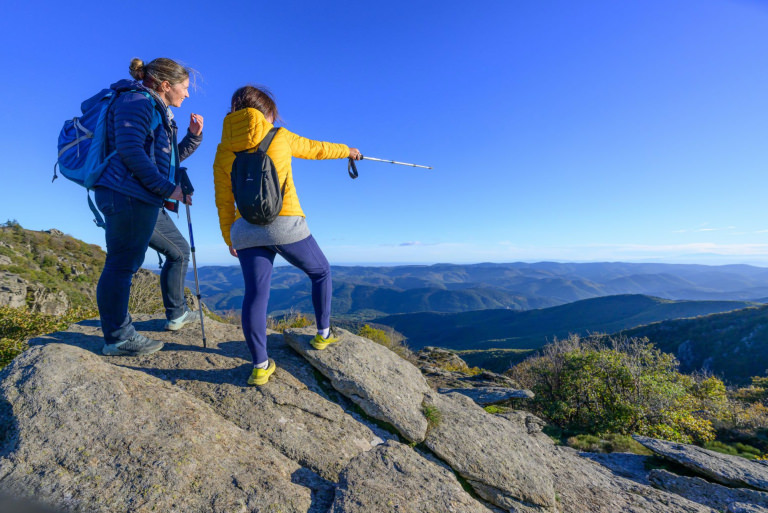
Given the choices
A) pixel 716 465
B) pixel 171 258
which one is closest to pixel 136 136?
pixel 171 258

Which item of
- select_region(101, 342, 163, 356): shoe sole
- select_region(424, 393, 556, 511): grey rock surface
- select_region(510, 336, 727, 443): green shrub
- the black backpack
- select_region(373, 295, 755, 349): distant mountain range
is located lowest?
select_region(373, 295, 755, 349): distant mountain range

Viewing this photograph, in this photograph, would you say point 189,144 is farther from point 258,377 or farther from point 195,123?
point 258,377

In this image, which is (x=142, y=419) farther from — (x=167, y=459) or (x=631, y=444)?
(x=631, y=444)

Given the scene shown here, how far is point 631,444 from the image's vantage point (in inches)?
343

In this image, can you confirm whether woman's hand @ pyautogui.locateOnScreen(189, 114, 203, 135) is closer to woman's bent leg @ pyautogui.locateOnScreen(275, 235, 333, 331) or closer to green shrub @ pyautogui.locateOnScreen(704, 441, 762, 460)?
woman's bent leg @ pyautogui.locateOnScreen(275, 235, 333, 331)

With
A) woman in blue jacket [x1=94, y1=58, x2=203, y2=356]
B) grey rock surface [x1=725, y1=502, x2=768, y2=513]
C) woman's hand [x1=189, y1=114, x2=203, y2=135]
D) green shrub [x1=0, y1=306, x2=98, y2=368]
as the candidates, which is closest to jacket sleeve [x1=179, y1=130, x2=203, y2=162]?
woman's hand [x1=189, y1=114, x2=203, y2=135]

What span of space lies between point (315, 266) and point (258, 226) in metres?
0.75

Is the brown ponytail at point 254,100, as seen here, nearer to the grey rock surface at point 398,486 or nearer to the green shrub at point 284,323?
the grey rock surface at point 398,486

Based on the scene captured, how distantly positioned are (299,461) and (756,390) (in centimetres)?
4794

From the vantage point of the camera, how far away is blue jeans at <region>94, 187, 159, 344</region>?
3154mm

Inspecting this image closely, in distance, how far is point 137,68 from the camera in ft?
11.3

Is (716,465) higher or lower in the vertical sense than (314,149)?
lower

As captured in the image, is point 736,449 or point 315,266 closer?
point 315,266

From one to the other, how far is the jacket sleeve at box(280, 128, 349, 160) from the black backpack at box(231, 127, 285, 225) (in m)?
0.35
